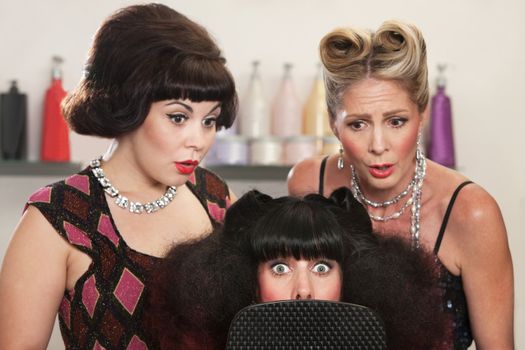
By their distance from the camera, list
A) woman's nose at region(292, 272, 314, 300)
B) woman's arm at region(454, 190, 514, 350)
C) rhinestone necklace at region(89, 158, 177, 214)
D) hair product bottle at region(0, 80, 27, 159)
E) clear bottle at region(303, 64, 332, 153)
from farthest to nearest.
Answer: clear bottle at region(303, 64, 332, 153) < hair product bottle at region(0, 80, 27, 159) < woman's arm at region(454, 190, 514, 350) < rhinestone necklace at region(89, 158, 177, 214) < woman's nose at region(292, 272, 314, 300)

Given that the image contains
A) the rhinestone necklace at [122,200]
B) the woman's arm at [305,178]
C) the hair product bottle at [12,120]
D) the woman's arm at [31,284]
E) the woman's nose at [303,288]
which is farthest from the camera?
the hair product bottle at [12,120]

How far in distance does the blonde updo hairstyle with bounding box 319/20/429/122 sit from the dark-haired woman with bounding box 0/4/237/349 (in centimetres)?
27

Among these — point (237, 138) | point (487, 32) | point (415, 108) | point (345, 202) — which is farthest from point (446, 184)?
point (487, 32)

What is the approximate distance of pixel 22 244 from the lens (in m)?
1.64

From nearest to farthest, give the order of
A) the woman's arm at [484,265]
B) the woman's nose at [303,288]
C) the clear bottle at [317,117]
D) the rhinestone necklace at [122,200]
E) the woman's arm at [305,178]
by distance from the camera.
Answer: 1. the woman's nose at [303,288]
2. the rhinestone necklace at [122,200]
3. the woman's arm at [484,265]
4. the woman's arm at [305,178]
5. the clear bottle at [317,117]

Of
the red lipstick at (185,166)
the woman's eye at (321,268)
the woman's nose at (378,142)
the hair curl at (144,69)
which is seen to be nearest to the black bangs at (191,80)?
the hair curl at (144,69)

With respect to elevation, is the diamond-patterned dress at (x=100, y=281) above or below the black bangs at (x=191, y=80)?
below

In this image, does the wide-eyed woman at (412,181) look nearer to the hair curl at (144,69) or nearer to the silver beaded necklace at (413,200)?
the silver beaded necklace at (413,200)

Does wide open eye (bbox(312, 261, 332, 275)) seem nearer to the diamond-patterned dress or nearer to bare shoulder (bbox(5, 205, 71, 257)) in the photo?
the diamond-patterned dress

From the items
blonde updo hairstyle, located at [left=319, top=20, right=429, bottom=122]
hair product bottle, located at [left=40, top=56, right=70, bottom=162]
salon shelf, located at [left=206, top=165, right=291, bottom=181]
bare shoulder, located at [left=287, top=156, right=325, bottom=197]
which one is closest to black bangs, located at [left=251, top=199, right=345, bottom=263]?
blonde updo hairstyle, located at [left=319, top=20, right=429, bottom=122]

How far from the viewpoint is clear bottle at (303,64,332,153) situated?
3605mm

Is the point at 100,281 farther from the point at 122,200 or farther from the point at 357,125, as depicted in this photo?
the point at 357,125

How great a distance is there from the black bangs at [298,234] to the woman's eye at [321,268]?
0.05ft

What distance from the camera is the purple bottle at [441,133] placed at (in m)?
3.68
